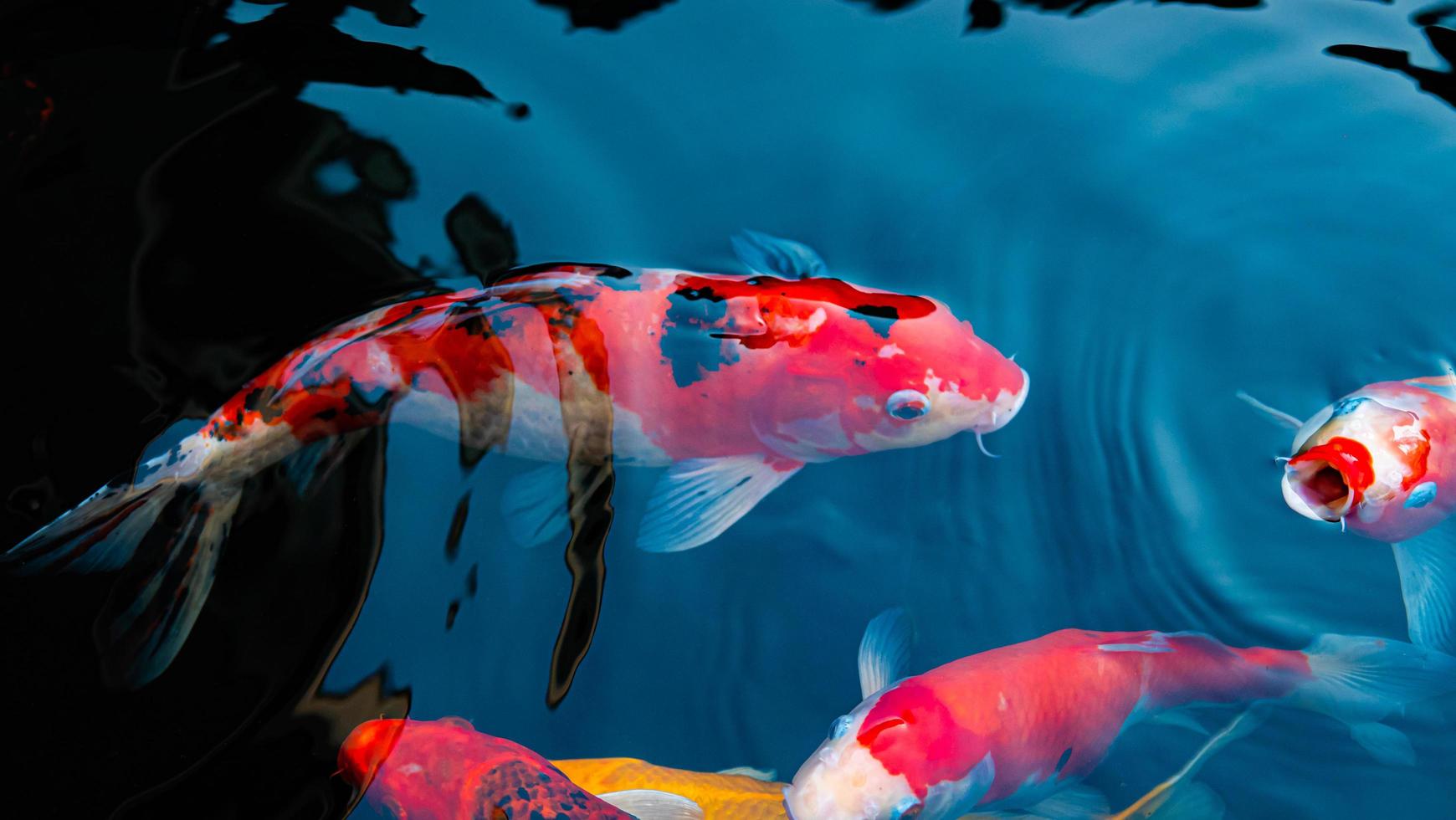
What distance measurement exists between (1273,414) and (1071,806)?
126cm

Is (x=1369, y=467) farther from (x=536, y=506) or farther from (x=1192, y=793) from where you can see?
(x=536, y=506)

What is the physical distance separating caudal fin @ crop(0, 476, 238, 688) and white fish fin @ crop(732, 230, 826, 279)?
1.54 metres

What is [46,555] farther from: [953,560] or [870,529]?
[953,560]

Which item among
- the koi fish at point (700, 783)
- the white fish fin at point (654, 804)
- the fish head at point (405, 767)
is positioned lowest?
the koi fish at point (700, 783)

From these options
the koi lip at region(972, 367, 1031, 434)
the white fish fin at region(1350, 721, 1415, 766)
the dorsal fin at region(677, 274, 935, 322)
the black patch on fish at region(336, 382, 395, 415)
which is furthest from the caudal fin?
the white fish fin at region(1350, 721, 1415, 766)

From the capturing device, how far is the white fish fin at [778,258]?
9.07 ft

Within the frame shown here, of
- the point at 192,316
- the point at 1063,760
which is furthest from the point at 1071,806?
the point at 192,316

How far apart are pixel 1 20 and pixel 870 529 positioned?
3164mm

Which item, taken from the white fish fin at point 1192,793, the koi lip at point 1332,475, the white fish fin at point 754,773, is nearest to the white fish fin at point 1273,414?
the koi lip at point 1332,475

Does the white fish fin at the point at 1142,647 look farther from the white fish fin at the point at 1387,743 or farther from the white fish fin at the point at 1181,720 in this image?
the white fish fin at the point at 1387,743

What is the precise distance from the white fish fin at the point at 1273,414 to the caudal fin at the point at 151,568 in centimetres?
286

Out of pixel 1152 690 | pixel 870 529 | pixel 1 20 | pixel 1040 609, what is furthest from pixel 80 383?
pixel 1152 690

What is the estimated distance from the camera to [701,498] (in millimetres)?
2689

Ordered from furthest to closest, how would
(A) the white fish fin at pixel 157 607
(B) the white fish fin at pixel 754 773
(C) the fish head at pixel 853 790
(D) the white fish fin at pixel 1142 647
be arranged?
(B) the white fish fin at pixel 754 773 < (D) the white fish fin at pixel 1142 647 < (A) the white fish fin at pixel 157 607 < (C) the fish head at pixel 853 790
